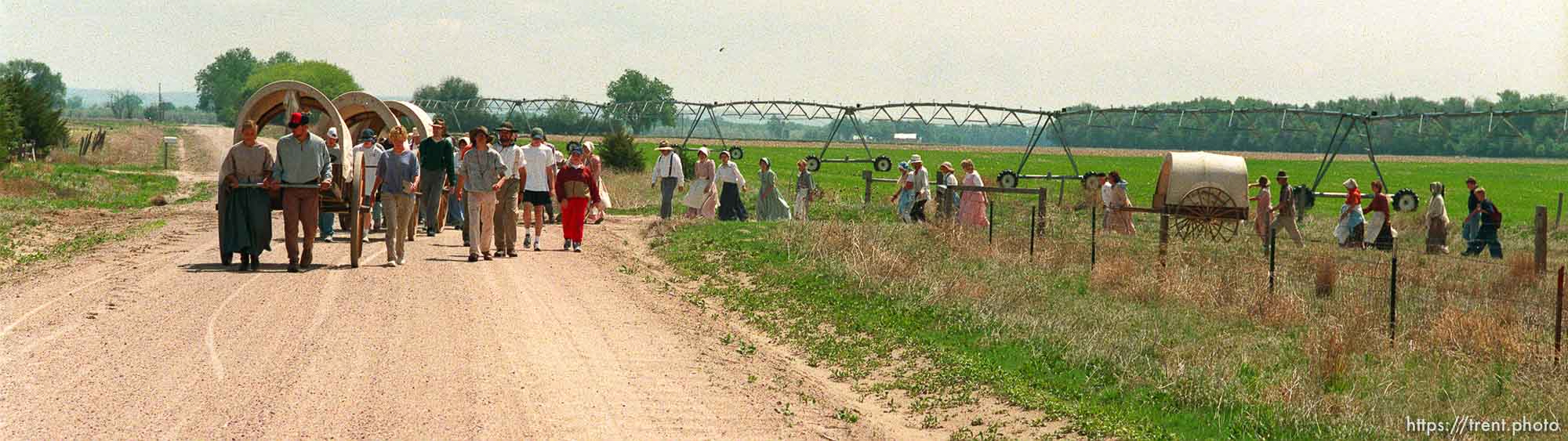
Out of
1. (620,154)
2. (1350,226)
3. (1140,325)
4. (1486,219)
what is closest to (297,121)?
(1140,325)

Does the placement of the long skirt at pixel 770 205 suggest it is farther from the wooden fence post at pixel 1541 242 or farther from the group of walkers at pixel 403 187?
the wooden fence post at pixel 1541 242

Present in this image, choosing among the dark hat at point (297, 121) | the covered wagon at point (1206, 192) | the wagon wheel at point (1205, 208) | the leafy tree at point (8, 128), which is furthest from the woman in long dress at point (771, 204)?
the leafy tree at point (8, 128)

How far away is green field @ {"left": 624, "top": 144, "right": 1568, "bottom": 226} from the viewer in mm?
45875

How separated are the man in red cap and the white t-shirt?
4.19 meters

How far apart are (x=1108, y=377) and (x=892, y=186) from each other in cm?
3610

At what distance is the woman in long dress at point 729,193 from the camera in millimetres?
23984

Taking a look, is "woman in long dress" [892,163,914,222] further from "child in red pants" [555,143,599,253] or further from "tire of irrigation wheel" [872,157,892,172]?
"tire of irrigation wheel" [872,157,892,172]

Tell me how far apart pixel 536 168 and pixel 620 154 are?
92.5 ft

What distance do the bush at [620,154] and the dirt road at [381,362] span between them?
31.9 m

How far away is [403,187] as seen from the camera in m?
15.3

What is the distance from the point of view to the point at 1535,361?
11070 mm

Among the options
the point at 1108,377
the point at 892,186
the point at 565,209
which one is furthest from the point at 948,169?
the point at 892,186

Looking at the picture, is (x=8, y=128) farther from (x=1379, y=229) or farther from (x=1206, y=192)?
(x=1379, y=229)

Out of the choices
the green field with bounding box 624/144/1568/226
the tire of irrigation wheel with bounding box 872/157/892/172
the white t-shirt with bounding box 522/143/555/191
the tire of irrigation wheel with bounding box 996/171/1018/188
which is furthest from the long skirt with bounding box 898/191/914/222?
the tire of irrigation wheel with bounding box 872/157/892/172
